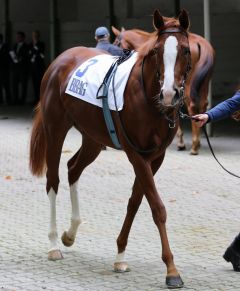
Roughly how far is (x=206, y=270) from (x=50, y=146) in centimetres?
195

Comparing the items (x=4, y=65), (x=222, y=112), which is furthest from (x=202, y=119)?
(x=4, y=65)

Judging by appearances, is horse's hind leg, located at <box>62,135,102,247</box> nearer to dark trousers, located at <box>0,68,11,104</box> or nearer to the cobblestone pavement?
the cobblestone pavement

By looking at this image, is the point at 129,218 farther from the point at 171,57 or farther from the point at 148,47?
the point at 171,57

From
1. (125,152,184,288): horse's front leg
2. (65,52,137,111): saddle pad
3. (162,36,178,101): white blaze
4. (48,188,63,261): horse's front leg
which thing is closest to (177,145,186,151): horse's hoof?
(65,52,137,111): saddle pad

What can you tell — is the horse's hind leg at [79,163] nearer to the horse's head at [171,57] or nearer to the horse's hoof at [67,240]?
the horse's hoof at [67,240]

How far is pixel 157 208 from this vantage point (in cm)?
631

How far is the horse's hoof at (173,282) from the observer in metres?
6.15

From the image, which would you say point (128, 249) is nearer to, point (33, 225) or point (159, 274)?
point (159, 274)

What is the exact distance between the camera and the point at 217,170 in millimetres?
12297

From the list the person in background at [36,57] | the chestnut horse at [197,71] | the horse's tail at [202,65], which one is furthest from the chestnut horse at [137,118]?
the person in background at [36,57]

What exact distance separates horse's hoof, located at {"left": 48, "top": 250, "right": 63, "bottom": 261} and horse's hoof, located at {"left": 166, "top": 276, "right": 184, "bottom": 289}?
1455mm

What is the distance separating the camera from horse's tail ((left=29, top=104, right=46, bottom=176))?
808 centimetres

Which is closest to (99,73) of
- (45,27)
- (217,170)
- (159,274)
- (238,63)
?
(159,274)

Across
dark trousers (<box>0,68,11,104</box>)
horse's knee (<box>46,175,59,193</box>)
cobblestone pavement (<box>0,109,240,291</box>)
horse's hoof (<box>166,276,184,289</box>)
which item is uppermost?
horse's knee (<box>46,175,59,193</box>)
